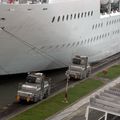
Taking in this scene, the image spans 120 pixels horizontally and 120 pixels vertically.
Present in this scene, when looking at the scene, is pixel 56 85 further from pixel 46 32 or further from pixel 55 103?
pixel 55 103

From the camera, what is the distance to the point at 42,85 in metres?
28.5

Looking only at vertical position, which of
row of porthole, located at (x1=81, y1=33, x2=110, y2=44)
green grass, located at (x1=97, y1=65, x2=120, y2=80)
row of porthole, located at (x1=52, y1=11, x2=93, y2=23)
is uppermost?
row of porthole, located at (x1=52, y1=11, x2=93, y2=23)

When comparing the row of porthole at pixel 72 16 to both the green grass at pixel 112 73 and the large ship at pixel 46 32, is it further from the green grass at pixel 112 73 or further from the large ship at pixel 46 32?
the green grass at pixel 112 73

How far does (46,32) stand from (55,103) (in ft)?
24.4

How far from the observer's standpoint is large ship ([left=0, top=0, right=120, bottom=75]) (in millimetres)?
30172

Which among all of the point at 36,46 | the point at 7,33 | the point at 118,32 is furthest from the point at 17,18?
the point at 118,32

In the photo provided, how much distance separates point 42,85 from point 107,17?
17.0m

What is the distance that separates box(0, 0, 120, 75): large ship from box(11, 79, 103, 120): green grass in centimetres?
402

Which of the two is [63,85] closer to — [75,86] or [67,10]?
[75,86]

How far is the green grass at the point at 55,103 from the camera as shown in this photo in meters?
25.0

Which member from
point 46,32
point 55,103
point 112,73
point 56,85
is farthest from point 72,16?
point 55,103

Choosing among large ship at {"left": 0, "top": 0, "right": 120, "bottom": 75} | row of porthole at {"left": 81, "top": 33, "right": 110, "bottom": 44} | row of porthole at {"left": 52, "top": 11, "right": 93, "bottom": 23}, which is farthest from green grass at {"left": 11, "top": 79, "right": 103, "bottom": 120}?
row of porthole at {"left": 81, "top": 33, "right": 110, "bottom": 44}

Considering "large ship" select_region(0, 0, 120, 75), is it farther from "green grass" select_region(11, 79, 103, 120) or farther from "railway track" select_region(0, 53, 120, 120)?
"green grass" select_region(11, 79, 103, 120)

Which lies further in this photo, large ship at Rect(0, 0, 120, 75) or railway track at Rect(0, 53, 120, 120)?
large ship at Rect(0, 0, 120, 75)
